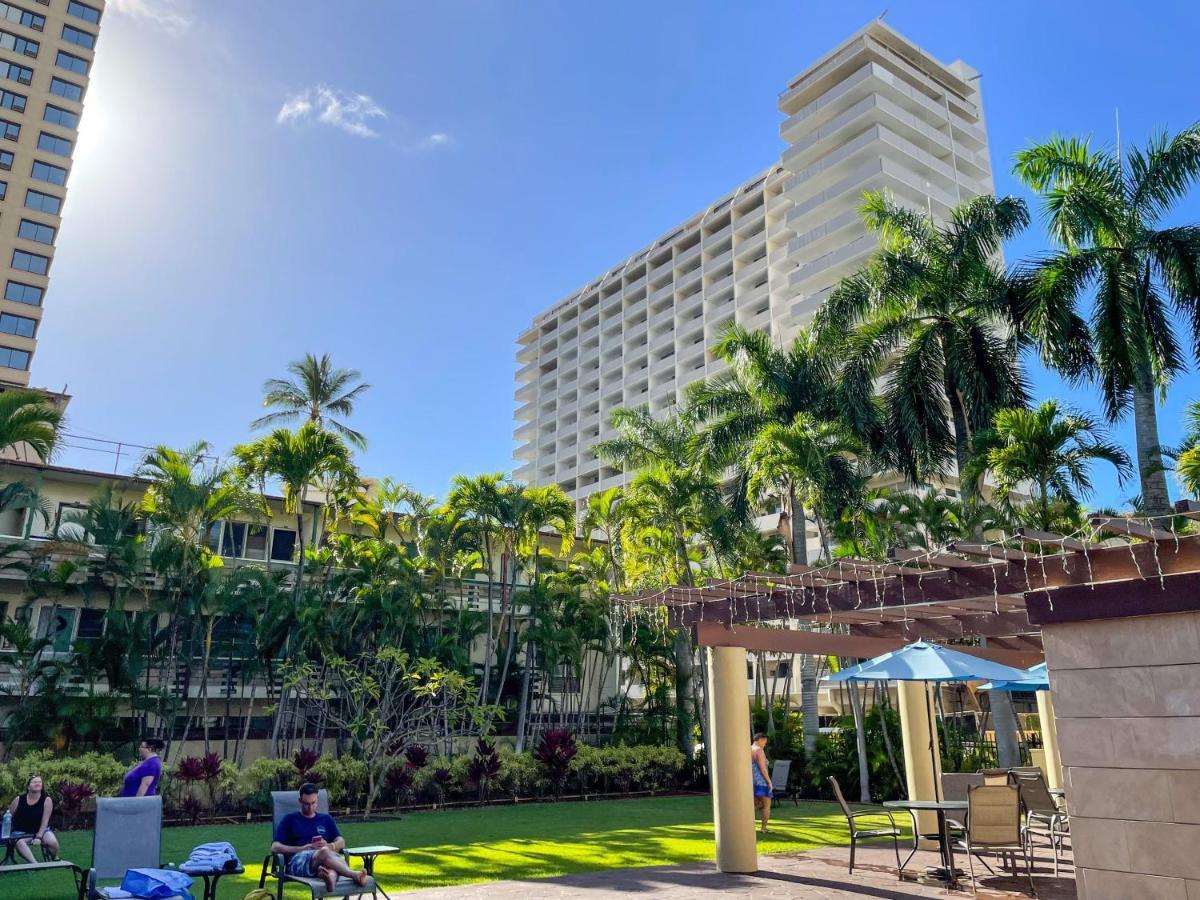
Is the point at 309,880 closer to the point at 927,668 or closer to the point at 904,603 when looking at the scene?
the point at 904,603

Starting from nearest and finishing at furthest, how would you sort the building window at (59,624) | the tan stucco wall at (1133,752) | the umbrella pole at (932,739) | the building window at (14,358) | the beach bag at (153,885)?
1. the tan stucco wall at (1133,752)
2. the beach bag at (153,885)
3. the umbrella pole at (932,739)
4. the building window at (59,624)
5. the building window at (14,358)

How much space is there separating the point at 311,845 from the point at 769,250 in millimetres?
60471

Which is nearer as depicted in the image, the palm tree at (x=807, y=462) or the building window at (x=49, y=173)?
the palm tree at (x=807, y=462)

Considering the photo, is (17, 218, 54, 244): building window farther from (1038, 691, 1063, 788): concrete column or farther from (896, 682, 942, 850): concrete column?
(1038, 691, 1063, 788): concrete column

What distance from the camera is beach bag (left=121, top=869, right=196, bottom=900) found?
634cm

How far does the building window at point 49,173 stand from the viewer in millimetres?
49156

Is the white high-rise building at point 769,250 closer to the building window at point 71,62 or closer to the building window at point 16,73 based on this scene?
the building window at point 71,62

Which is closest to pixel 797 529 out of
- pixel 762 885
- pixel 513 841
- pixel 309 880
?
pixel 513 841

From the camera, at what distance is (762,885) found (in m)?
8.77

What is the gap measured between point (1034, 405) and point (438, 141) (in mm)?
15526

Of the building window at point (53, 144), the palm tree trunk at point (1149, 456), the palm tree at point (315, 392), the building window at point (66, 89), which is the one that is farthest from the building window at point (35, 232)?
the palm tree trunk at point (1149, 456)

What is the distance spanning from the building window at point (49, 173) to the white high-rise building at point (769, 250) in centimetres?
4118

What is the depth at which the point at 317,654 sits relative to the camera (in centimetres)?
2078

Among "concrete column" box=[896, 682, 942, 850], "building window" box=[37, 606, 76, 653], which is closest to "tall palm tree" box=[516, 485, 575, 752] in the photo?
"building window" box=[37, 606, 76, 653]
